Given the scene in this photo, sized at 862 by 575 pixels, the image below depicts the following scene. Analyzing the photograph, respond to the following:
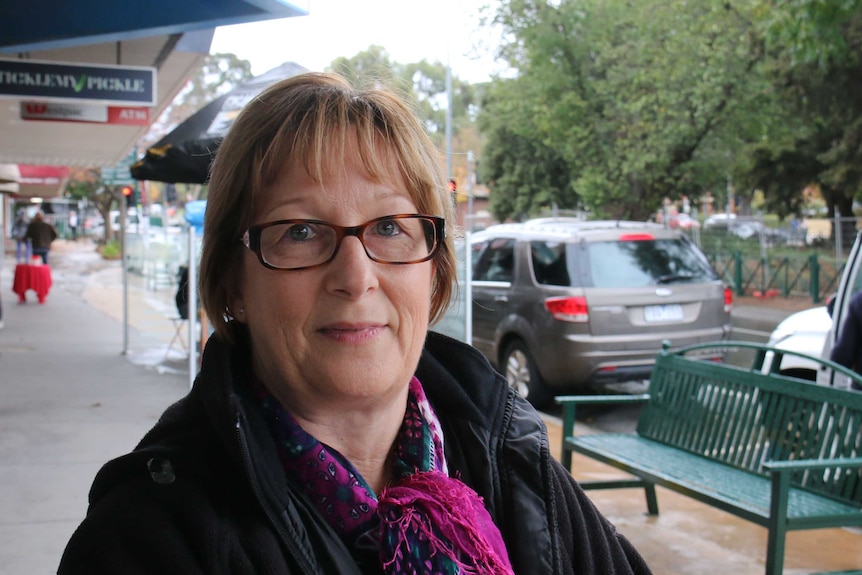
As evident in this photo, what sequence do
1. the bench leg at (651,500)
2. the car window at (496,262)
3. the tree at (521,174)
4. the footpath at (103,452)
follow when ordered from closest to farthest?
1. the footpath at (103,452)
2. the bench leg at (651,500)
3. the car window at (496,262)
4. the tree at (521,174)

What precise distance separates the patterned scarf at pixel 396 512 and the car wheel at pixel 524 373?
723 cm

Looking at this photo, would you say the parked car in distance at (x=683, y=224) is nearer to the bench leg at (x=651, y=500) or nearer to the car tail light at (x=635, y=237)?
the car tail light at (x=635, y=237)

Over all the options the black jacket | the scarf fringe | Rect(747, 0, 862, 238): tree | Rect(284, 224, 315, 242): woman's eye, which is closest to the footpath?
the black jacket

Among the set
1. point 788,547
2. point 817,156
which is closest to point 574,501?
point 788,547

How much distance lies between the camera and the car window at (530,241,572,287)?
895 cm

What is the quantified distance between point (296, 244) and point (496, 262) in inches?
333

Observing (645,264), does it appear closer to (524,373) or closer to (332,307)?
(524,373)

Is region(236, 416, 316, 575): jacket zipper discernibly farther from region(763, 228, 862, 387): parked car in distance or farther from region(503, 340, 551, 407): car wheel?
region(503, 340, 551, 407): car wheel

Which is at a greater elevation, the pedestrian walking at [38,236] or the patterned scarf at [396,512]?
the patterned scarf at [396,512]

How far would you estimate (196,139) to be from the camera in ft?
27.5

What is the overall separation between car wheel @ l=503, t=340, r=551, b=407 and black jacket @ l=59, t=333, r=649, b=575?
7040 millimetres

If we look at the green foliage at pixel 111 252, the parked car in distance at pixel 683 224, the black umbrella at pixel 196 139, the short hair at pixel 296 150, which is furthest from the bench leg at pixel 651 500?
the green foliage at pixel 111 252

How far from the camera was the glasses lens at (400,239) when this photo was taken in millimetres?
1666

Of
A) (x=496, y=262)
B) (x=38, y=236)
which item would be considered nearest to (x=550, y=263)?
(x=496, y=262)
